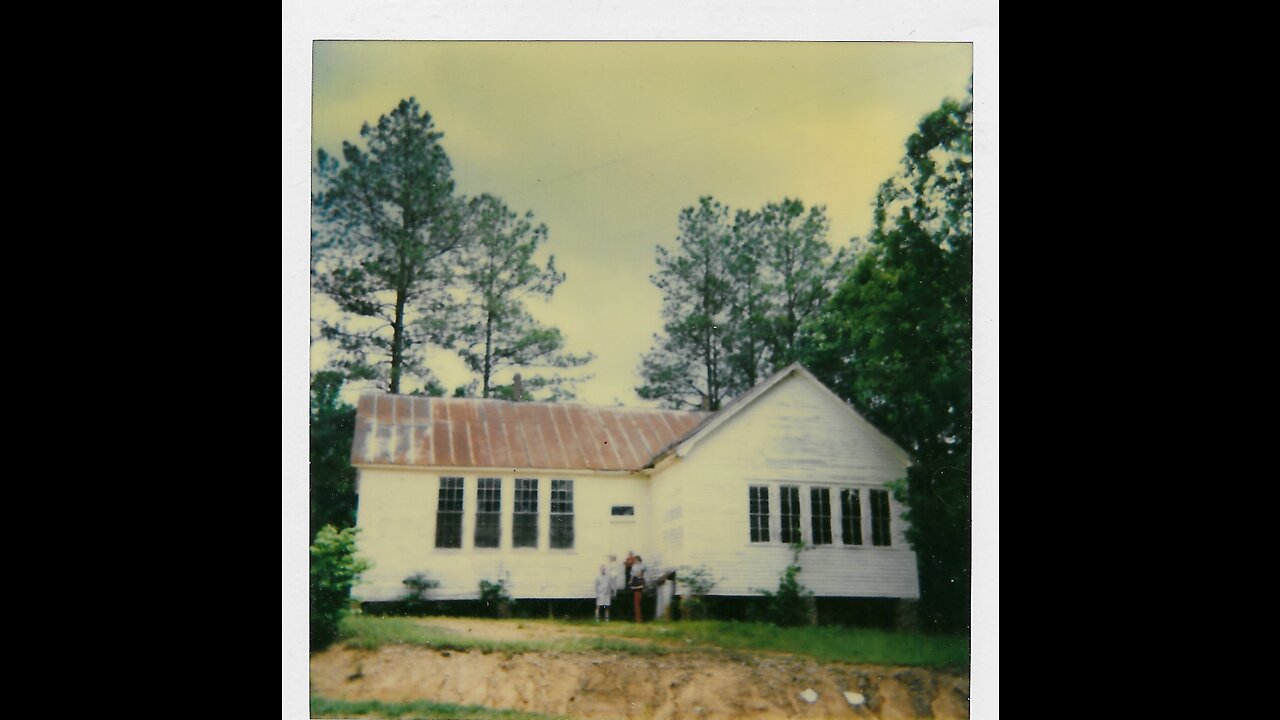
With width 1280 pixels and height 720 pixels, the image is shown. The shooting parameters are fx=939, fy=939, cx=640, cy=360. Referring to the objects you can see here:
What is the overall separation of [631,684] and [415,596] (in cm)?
251

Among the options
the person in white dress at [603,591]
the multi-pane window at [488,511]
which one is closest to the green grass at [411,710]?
the person in white dress at [603,591]

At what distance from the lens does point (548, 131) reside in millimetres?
9891

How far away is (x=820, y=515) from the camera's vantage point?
11031mm

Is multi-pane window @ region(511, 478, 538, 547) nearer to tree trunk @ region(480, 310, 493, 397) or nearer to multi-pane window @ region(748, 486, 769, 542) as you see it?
tree trunk @ region(480, 310, 493, 397)

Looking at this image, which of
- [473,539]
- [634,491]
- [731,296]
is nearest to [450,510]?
[473,539]

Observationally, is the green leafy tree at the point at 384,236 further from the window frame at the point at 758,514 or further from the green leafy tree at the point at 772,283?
the window frame at the point at 758,514

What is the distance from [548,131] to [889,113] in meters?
3.59

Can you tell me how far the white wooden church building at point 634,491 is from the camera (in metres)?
10.8

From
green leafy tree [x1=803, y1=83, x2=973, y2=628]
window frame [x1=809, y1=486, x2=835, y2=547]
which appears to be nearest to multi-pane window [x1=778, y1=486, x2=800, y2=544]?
window frame [x1=809, y1=486, x2=835, y2=547]

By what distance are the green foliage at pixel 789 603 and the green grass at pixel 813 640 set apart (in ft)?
0.39

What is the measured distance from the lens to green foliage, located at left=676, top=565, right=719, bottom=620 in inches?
421
